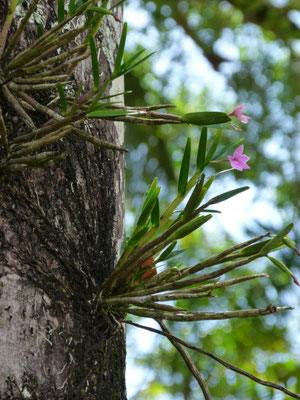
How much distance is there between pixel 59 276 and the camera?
0.70 meters

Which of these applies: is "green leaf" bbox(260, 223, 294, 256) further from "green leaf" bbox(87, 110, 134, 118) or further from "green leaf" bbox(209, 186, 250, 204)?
"green leaf" bbox(87, 110, 134, 118)

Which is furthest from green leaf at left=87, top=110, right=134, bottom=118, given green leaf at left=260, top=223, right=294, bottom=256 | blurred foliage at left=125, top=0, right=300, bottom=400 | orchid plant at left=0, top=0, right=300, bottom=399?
blurred foliage at left=125, top=0, right=300, bottom=400

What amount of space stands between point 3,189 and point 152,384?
3212 millimetres

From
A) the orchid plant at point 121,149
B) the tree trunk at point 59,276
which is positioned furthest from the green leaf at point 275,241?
the tree trunk at point 59,276

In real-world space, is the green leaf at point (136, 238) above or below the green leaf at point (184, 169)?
below

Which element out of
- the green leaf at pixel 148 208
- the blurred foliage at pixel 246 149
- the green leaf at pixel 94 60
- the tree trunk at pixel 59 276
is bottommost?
the tree trunk at pixel 59 276

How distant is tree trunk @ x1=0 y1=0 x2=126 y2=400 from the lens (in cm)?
64

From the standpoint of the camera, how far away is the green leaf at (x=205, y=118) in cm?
68

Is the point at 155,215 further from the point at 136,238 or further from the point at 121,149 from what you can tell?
the point at 121,149

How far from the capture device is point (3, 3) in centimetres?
73

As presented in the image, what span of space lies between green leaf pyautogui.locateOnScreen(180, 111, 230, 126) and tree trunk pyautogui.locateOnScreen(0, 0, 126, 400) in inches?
6.6

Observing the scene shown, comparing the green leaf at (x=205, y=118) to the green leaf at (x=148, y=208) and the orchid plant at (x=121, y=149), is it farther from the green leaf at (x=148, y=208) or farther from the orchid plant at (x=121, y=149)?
the green leaf at (x=148, y=208)

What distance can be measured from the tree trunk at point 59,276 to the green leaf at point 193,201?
0.13 meters

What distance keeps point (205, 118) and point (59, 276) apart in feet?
0.87
